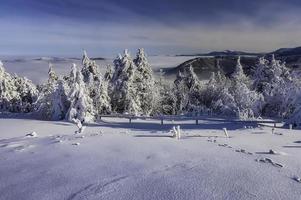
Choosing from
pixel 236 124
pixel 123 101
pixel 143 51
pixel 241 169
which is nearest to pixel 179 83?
pixel 143 51

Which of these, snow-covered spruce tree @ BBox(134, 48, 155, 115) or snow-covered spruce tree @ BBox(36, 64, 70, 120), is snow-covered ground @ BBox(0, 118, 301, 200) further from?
snow-covered spruce tree @ BBox(134, 48, 155, 115)

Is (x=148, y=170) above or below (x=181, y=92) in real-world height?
below

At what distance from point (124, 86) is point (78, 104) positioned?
58.9ft

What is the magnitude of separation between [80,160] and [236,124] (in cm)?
1866

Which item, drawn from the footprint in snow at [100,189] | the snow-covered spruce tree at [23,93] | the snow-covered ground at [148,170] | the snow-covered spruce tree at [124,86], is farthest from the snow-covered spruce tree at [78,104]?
the footprint in snow at [100,189]

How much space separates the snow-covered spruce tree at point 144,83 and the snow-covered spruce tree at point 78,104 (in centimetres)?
1942

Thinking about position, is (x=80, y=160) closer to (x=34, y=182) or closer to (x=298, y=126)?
(x=34, y=182)

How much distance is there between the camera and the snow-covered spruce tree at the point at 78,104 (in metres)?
30.9

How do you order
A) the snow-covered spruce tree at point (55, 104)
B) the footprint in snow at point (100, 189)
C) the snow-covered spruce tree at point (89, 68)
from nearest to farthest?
the footprint in snow at point (100, 189) < the snow-covered spruce tree at point (55, 104) < the snow-covered spruce tree at point (89, 68)

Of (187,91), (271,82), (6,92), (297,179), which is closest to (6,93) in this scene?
(6,92)

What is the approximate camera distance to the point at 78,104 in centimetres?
3141

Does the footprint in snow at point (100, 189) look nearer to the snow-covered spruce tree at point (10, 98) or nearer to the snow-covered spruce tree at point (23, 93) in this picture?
the snow-covered spruce tree at point (10, 98)

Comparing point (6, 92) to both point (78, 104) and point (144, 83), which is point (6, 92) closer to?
point (144, 83)

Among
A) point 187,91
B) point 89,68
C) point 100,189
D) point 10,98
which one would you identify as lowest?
point 100,189
